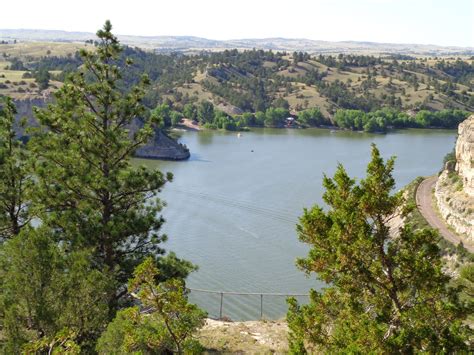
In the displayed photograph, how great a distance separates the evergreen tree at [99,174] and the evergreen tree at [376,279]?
583 centimetres

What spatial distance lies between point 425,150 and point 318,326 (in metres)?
60.1

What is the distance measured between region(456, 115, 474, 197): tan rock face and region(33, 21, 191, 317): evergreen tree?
85.6ft

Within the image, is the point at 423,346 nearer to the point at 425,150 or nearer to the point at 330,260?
the point at 330,260

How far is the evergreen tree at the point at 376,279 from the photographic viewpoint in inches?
281

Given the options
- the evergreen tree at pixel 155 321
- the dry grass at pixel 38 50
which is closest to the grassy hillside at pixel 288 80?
the dry grass at pixel 38 50

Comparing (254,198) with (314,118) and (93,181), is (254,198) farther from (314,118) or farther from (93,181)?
(314,118)

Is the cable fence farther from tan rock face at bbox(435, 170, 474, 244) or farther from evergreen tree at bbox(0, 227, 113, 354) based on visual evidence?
tan rock face at bbox(435, 170, 474, 244)

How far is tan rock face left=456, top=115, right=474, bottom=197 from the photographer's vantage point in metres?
35.1

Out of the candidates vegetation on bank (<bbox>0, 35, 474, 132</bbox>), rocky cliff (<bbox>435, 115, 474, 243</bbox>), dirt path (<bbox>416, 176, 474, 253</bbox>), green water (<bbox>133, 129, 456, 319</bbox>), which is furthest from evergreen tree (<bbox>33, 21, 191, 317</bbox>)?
vegetation on bank (<bbox>0, 35, 474, 132</bbox>)

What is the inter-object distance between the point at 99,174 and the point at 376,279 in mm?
7406

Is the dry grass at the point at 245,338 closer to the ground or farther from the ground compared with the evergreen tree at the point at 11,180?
closer to the ground

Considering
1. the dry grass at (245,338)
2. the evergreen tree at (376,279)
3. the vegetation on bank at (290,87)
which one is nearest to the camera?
the evergreen tree at (376,279)

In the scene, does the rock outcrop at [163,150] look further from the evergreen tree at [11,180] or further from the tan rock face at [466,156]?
the evergreen tree at [11,180]

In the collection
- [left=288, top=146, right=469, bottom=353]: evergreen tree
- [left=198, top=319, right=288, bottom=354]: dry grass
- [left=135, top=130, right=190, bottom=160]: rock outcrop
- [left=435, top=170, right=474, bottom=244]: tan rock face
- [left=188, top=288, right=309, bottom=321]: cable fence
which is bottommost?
[left=135, top=130, right=190, bottom=160]: rock outcrop
